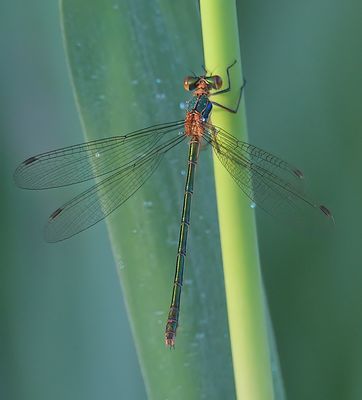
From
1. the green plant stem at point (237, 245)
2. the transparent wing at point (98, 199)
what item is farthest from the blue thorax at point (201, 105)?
the green plant stem at point (237, 245)

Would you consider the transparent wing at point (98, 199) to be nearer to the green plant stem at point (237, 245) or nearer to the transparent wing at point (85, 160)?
the transparent wing at point (85, 160)

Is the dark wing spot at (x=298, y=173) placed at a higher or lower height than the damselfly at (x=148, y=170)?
lower

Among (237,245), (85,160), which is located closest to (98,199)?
(85,160)

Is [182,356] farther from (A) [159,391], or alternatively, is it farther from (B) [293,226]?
(B) [293,226]

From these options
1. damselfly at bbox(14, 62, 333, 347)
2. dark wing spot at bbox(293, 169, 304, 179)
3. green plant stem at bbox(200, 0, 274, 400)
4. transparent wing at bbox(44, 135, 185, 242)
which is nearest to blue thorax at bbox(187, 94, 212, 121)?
damselfly at bbox(14, 62, 333, 347)

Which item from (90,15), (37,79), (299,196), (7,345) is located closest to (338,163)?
(299,196)

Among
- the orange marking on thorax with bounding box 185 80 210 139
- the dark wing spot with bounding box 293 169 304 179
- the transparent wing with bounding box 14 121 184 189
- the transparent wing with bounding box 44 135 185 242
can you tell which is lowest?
the dark wing spot with bounding box 293 169 304 179

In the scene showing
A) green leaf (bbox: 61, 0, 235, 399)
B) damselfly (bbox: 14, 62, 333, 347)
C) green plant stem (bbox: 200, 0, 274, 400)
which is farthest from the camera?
damselfly (bbox: 14, 62, 333, 347)

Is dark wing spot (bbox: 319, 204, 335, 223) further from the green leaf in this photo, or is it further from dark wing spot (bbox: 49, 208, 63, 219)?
dark wing spot (bbox: 49, 208, 63, 219)
